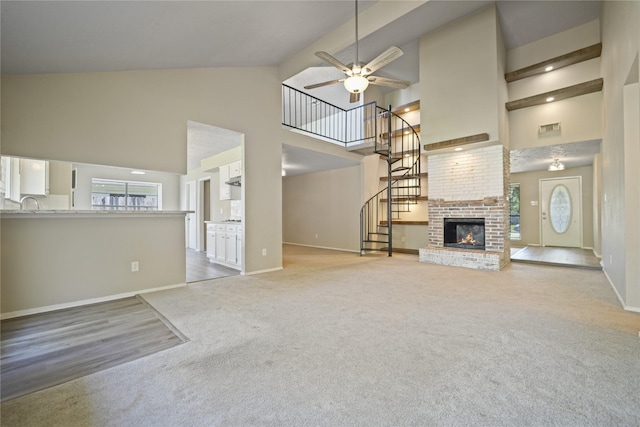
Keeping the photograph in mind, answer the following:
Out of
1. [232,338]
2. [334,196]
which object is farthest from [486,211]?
A: [232,338]

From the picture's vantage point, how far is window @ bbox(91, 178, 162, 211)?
3.57 m

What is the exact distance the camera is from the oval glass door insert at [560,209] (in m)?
7.88

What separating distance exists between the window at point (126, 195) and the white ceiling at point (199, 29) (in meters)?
1.25

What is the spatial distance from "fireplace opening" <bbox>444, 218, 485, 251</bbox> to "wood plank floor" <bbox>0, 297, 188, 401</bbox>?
528cm

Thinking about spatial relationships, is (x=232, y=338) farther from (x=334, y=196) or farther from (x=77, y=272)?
(x=334, y=196)

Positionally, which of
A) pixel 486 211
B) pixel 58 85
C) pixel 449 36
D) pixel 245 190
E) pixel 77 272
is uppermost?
pixel 449 36

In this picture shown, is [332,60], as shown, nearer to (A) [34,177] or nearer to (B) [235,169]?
(B) [235,169]

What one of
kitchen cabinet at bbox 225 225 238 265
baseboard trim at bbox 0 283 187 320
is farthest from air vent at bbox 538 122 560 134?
baseboard trim at bbox 0 283 187 320

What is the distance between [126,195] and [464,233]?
600 cm

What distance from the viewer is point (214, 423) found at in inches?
53.7

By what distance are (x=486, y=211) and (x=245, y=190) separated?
448 cm

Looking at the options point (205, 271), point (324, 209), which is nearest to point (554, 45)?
point (324, 209)

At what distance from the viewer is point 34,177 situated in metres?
3.06

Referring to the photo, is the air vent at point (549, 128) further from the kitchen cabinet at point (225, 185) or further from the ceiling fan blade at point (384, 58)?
the kitchen cabinet at point (225, 185)
